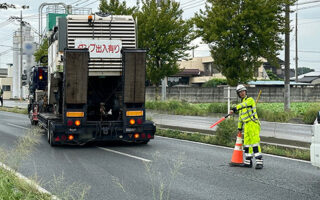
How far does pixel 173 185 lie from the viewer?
7.98m

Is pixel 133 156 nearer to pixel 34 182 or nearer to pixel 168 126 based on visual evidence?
pixel 34 182

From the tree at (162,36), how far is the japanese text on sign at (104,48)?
16.6m

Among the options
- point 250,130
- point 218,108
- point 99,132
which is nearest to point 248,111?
point 250,130

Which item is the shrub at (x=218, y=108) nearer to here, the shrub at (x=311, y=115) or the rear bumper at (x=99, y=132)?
the shrub at (x=311, y=115)

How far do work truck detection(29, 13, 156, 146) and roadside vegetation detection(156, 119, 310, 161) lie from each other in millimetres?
2261

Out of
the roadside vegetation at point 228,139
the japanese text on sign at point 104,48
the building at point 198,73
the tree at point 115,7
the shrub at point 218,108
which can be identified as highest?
the tree at point 115,7

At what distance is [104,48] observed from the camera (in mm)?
13344

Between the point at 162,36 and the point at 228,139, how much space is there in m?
17.0

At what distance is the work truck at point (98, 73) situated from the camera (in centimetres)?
1261

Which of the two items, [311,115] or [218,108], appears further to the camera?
[218,108]

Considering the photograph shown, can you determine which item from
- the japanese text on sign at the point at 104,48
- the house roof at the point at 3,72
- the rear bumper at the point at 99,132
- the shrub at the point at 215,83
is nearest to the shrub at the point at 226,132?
the rear bumper at the point at 99,132

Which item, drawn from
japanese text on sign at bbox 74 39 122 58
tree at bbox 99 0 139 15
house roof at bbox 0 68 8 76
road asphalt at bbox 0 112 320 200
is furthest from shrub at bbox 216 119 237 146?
house roof at bbox 0 68 8 76

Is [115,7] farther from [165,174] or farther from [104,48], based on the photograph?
[165,174]

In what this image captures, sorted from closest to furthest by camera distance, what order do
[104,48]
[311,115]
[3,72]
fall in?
[104,48] → [311,115] → [3,72]
